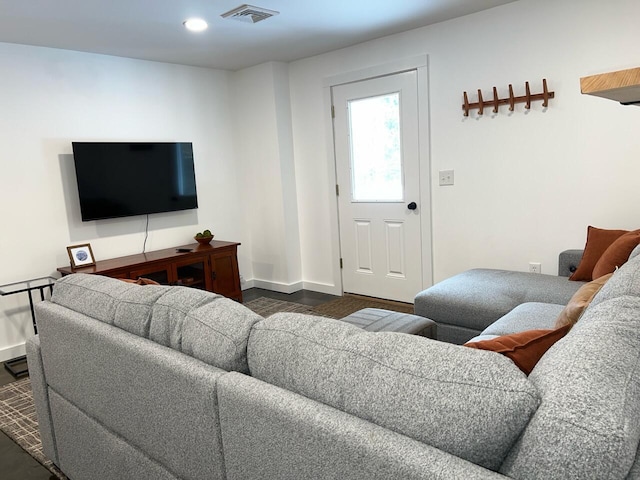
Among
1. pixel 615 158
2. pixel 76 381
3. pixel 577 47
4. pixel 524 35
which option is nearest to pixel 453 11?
pixel 524 35

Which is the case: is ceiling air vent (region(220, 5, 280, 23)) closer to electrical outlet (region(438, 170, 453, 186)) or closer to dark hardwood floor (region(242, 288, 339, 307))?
electrical outlet (region(438, 170, 453, 186))

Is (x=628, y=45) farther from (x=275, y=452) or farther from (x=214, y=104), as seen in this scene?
(x=214, y=104)

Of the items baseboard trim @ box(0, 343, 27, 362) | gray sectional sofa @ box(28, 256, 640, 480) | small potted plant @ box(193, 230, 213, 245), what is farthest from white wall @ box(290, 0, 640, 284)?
baseboard trim @ box(0, 343, 27, 362)

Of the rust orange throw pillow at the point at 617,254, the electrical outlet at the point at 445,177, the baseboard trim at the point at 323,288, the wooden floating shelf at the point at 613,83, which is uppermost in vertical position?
the wooden floating shelf at the point at 613,83

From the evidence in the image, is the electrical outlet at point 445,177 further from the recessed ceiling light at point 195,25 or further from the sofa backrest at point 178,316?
the sofa backrest at point 178,316

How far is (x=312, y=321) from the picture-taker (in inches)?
49.4

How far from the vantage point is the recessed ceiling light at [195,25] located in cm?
337

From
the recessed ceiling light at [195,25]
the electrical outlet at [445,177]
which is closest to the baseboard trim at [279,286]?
the electrical outlet at [445,177]

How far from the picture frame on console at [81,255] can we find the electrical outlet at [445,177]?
2.98 meters

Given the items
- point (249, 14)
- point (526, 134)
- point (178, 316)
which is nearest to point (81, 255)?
point (249, 14)

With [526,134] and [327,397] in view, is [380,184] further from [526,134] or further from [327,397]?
[327,397]

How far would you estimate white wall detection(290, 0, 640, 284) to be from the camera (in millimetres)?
3160

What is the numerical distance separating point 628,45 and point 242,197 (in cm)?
373

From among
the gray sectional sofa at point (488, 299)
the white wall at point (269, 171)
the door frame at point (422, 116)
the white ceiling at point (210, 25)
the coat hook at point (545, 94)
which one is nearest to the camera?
the gray sectional sofa at point (488, 299)
